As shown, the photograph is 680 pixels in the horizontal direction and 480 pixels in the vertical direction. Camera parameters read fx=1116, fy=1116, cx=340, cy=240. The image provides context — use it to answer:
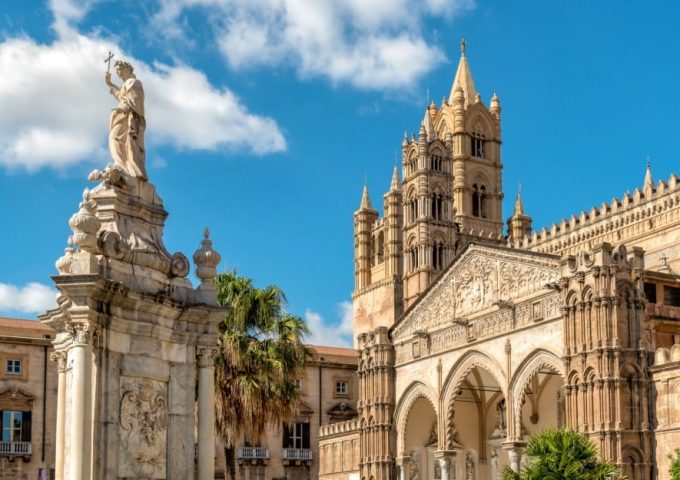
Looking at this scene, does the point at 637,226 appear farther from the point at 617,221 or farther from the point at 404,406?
the point at 404,406

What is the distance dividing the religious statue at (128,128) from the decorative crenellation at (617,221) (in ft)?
160

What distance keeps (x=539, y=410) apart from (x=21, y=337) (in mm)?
25796

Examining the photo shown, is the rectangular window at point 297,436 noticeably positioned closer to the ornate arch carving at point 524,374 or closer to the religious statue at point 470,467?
the religious statue at point 470,467

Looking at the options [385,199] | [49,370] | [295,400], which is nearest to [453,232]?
[385,199]

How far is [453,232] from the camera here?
91.1 meters

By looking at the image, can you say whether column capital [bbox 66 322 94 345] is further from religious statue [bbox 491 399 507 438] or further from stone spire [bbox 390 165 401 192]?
stone spire [bbox 390 165 401 192]

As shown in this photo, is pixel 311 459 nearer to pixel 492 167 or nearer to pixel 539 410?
pixel 539 410

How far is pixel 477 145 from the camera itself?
3903 inches

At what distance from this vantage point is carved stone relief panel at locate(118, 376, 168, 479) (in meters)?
15.6

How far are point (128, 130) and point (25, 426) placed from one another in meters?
42.3

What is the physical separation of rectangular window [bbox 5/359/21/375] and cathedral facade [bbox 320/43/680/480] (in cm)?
1746

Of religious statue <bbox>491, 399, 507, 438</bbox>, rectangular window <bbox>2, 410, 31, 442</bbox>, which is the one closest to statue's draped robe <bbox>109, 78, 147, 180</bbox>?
religious statue <bbox>491, 399, 507, 438</bbox>

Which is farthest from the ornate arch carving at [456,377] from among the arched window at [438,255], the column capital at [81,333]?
the arched window at [438,255]

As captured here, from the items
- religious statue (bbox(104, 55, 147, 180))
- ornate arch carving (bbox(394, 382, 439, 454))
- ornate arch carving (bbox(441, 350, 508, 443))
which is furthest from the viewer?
ornate arch carving (bbox(394, 382, 439, 454))
